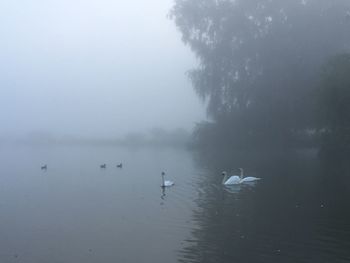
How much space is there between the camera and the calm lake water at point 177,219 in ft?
39.7

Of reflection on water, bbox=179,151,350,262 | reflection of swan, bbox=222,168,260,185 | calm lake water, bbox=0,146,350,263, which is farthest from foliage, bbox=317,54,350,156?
reflection of swan, bbox=222,168,260,185

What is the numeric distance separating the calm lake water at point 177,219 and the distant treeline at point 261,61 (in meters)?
14.3

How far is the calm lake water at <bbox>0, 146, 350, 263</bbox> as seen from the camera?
476 inches

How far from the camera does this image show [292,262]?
Result: 36.4ft

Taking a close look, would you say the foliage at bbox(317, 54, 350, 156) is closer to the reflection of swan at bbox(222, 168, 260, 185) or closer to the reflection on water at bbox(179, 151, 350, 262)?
the reflection on water at bbox(179, 151, 350, 262)

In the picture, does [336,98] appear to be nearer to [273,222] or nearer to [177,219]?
[273,222]

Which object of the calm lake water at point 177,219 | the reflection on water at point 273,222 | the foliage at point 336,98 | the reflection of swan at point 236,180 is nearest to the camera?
the reflection on water at point 273,222

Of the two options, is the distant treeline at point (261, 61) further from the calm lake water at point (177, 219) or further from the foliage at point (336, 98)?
the calm lake water at point (177, 219)

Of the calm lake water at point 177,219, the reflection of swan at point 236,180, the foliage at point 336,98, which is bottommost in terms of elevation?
the calm lake water at point 177,219

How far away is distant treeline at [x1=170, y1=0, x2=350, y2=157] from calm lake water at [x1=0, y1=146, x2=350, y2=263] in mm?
14337

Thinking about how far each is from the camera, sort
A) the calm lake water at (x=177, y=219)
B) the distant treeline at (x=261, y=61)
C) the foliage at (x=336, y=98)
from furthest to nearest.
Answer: the distant treeline at (x=261, y=61) → the foliage at (x=336, y=98) → the calm lake water at (x=177, y=219)

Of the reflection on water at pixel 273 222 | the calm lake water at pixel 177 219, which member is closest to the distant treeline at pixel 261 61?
the calm lake water at pixel 177 219

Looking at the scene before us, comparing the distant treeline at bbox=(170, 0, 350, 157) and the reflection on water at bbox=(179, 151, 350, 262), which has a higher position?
the distant treeline at bbox=(170, 0, 350, 157)

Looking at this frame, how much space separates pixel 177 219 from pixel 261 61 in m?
28.3
